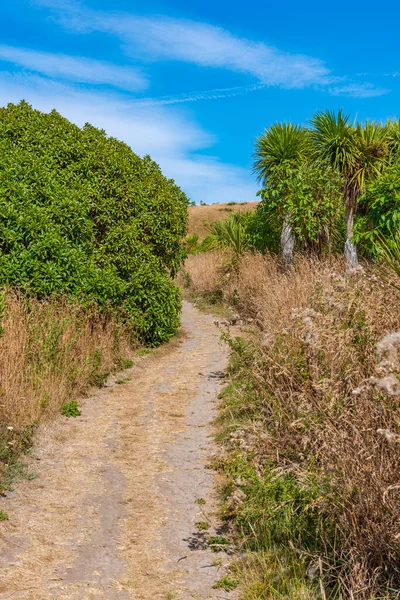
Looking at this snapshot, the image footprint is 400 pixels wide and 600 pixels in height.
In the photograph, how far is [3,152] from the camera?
36.7 feet

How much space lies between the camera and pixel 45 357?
29.7ft

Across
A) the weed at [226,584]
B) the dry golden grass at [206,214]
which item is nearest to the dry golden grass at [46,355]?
the weed at [226,584]

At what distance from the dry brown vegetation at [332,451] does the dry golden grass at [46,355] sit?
8.09 feet

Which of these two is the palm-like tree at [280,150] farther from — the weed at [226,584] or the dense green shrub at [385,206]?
the weed at [226,584]

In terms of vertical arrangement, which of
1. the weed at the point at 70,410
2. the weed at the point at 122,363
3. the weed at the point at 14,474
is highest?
the weed at the point at 122,363

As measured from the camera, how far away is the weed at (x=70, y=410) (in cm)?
877

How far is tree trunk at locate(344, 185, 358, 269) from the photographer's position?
14.6 meters

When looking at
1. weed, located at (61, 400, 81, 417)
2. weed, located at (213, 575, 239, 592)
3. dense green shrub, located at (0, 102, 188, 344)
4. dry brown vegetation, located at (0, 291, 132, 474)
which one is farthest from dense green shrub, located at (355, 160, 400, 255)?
weed, located at (213, 575, 239, 592)

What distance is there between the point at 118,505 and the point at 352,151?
12517 mm

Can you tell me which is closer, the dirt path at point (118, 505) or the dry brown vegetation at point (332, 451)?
the dry brown vegetation at point (332, 451)

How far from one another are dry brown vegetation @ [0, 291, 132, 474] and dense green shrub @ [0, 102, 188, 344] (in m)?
0.42

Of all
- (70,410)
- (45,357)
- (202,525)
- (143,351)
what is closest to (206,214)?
(143,351)

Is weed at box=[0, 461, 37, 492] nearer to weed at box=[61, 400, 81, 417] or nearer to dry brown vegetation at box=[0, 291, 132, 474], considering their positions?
dry brown vegetation at box=[0, 291, 132, 474]

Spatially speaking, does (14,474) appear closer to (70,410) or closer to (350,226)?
(70,410)
